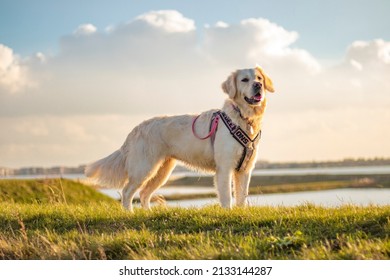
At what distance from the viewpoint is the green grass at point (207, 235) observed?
17.5 feet

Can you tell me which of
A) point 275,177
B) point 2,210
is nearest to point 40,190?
point 2,210

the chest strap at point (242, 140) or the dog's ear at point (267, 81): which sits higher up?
the dog's ear at point (267, 81)

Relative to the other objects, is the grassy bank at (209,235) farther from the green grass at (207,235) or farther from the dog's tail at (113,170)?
the dog's tail at (113,170)

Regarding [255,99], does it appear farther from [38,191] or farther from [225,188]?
[38,191]

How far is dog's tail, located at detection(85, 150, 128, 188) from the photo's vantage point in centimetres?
985

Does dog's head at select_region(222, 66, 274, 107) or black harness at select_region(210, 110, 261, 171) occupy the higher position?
dog's head at select_region(222, 66, 274, 107)

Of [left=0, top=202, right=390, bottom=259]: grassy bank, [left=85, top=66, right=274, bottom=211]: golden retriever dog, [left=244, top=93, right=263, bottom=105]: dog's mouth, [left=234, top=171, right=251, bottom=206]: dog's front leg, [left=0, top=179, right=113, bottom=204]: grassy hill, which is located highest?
[left=244, top=93, right=263, bottom=105]: dog's mouth

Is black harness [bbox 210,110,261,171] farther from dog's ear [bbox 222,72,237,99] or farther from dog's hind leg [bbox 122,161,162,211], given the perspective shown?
dog's hind leg [bbox 122,161,162,211]

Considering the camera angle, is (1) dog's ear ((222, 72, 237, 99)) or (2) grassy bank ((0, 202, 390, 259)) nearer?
(2) grassy bank ((0, 202, 390, 259))

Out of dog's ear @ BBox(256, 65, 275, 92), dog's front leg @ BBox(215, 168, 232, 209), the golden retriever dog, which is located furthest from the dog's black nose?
dog's front leg @ BBox(215, 168, 232, 209)

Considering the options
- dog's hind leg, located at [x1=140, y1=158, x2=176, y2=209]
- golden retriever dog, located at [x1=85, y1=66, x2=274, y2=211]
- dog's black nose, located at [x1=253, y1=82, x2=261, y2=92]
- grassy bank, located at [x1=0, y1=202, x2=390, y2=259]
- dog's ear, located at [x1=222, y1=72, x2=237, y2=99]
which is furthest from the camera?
dog's hind leg, located at [x1=140, y1=158, x2=176, y2=209]

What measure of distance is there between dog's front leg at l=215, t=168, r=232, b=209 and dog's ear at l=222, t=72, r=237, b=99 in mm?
1208

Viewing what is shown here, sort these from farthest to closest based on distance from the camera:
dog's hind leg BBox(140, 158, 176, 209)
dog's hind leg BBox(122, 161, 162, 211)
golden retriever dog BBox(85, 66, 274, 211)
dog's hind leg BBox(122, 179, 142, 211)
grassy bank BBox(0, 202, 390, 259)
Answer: dog's hind leg BBox(140, 158, 176, 209), dog's hind leg BBox(122, 179, 142, 211), dog's hind leg BBox(122, 161, 162, 211), golden retriever dog BBox(85, 66, 274, 211), grassy bank BBox(0, 202, 390, 259)

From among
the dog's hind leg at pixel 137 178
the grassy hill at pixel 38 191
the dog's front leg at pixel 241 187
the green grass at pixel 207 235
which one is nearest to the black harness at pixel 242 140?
the dog's front leg at pixel 241 187
